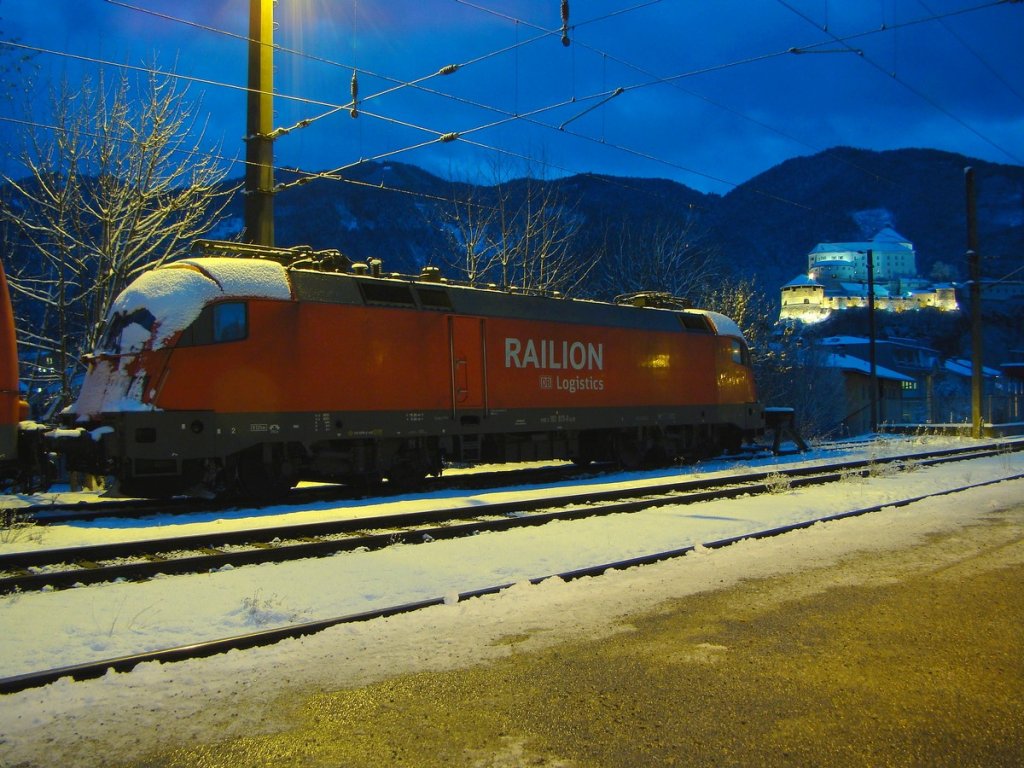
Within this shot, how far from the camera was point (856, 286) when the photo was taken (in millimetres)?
176250

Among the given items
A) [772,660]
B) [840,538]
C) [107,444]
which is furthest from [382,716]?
[107,444]

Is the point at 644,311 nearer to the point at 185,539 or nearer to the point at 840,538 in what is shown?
the point at 840,538

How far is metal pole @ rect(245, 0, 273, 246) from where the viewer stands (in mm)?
14727

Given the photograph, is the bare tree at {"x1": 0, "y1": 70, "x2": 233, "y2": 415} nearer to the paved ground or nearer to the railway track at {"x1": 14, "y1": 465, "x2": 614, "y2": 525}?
the railway track at {"x1": 14, "y1": 465, "x2": 614, "y2": 525}

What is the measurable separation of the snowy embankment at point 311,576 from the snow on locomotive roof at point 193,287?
2.88 m

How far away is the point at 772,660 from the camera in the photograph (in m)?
5.10

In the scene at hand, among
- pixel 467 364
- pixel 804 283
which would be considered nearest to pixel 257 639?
pixel 467 364

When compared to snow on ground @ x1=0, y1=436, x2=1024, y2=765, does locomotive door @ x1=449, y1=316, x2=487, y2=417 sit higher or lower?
higher

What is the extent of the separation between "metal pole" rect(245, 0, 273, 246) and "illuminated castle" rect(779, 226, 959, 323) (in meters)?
139

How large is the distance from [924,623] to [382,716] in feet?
13.0

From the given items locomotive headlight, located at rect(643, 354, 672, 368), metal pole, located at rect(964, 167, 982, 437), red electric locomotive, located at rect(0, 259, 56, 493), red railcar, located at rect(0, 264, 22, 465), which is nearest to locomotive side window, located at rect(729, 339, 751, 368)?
locomotive headlight, located at rect(643, 354, 672, 368)

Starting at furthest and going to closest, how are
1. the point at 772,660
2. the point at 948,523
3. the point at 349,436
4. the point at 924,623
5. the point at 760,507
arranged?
the point at 349,436
the point at 760,507
the point at 948,523
the point at 924,623
the point at 772,660

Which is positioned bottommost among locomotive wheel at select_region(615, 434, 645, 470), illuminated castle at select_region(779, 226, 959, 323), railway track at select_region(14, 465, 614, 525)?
railway track at select_region(14, 465, 614, 525)

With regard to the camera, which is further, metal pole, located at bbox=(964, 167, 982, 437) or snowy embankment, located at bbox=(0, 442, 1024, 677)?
metal pole, located at bbox=(964, 167, 982, 437)
